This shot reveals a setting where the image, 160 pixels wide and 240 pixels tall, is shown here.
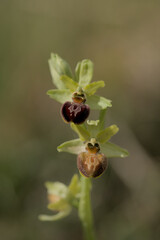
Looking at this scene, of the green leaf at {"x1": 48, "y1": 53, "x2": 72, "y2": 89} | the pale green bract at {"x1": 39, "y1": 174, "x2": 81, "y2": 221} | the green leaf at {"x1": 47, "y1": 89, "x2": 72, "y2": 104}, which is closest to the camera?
the green leaf at {"x1": 47, "y1": 89, "x2": 72, "y2": 104}

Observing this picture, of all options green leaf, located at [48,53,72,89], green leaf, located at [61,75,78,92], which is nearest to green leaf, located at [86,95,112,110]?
green leaf, located at [61,75,78,92]

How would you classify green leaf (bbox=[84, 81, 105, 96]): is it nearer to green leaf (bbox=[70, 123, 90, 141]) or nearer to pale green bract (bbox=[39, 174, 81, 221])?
green leaf (bbox=[70, 123, 90, 141])

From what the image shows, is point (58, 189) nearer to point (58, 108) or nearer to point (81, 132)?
point (81, 132)

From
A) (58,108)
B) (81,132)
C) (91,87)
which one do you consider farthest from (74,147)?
(58,108)

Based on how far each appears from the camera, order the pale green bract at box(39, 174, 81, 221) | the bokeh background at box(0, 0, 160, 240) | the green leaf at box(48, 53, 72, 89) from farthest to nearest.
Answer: the bokeh background at box(0, 0, 160, 240) → the pale green bract at box(39, 174, 81, 221) → the green leaf at box(48, 53, 72, 89)

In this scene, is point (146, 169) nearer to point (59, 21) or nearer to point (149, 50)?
point (149, 50)

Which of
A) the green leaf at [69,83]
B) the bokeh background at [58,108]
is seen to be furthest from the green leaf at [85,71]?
the bokeh background at [58,108]

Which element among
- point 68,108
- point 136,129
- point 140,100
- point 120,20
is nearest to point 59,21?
point 120,20
